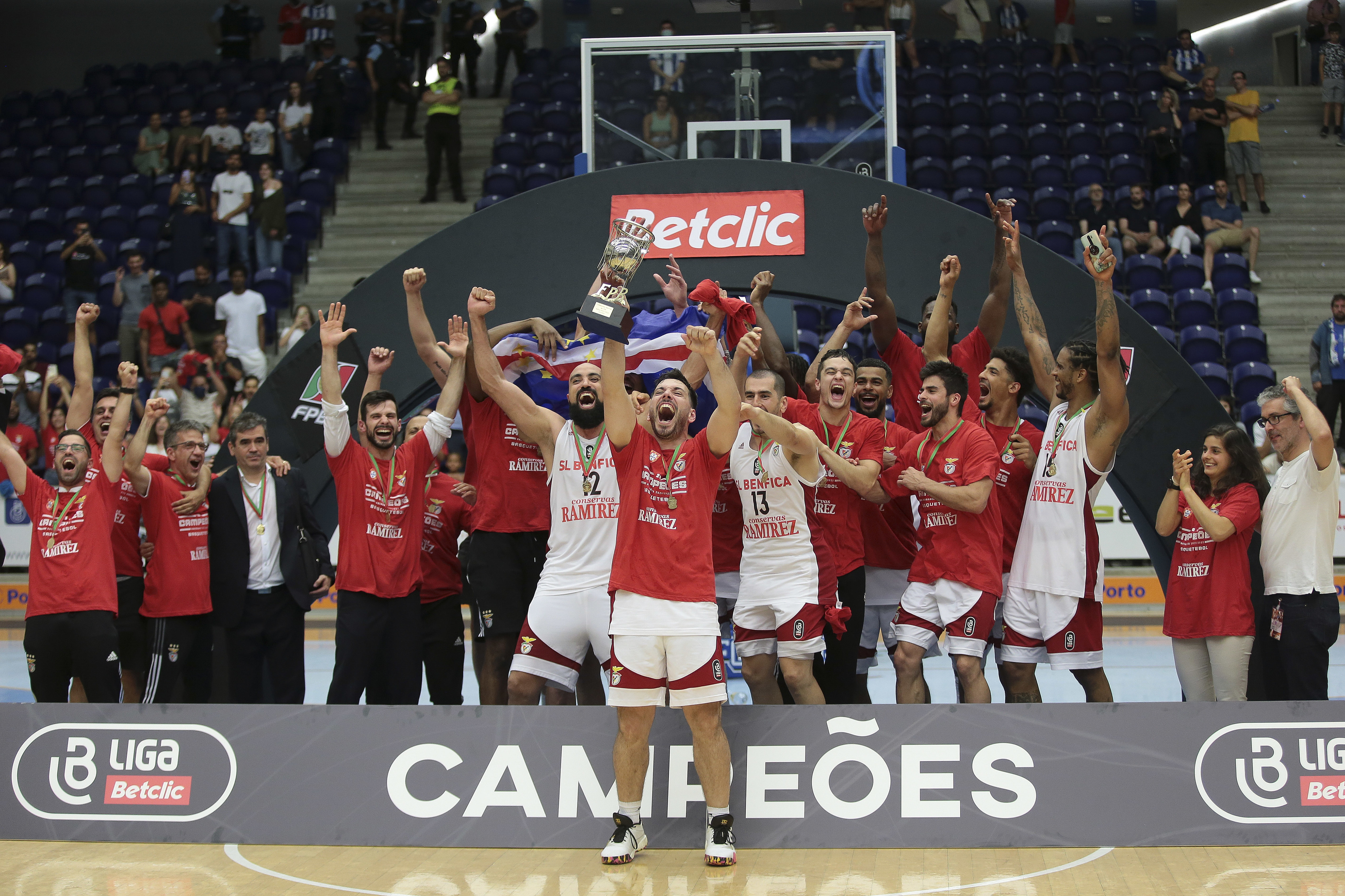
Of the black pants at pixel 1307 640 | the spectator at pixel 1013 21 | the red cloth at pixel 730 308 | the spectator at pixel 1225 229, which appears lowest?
the black pants at pixel 1307 640

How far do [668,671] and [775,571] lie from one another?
0.96 metres

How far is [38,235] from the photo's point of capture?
17750mm

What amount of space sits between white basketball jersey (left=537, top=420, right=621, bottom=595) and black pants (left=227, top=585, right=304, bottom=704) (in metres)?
1.74

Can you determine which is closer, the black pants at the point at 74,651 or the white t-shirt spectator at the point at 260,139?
the black pants at the point at 74,651

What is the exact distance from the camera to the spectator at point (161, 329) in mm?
14656

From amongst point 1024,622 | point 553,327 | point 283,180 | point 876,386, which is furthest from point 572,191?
point 283,180

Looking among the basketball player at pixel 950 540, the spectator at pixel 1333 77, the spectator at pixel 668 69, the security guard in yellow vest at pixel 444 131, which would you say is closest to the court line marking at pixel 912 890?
the basketball player at pixel 950 540

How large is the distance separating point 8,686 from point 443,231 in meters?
6.07

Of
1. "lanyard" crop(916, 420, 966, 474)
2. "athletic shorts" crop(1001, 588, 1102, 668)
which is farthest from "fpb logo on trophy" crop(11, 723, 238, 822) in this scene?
"athletic shorts" crop(1001, 588, 1102, 668)

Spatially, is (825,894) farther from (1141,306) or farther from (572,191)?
(1141,306)

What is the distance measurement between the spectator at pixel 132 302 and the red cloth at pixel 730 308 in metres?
10.6

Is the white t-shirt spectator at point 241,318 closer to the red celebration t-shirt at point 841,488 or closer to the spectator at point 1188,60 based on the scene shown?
the red celebration t-shirt at point 841,488

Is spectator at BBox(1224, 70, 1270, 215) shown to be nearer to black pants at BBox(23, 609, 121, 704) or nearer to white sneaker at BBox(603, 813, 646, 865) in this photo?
white sneaker at BBox(603, 813, 646, 865)

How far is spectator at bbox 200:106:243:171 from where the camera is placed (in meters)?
17.5
